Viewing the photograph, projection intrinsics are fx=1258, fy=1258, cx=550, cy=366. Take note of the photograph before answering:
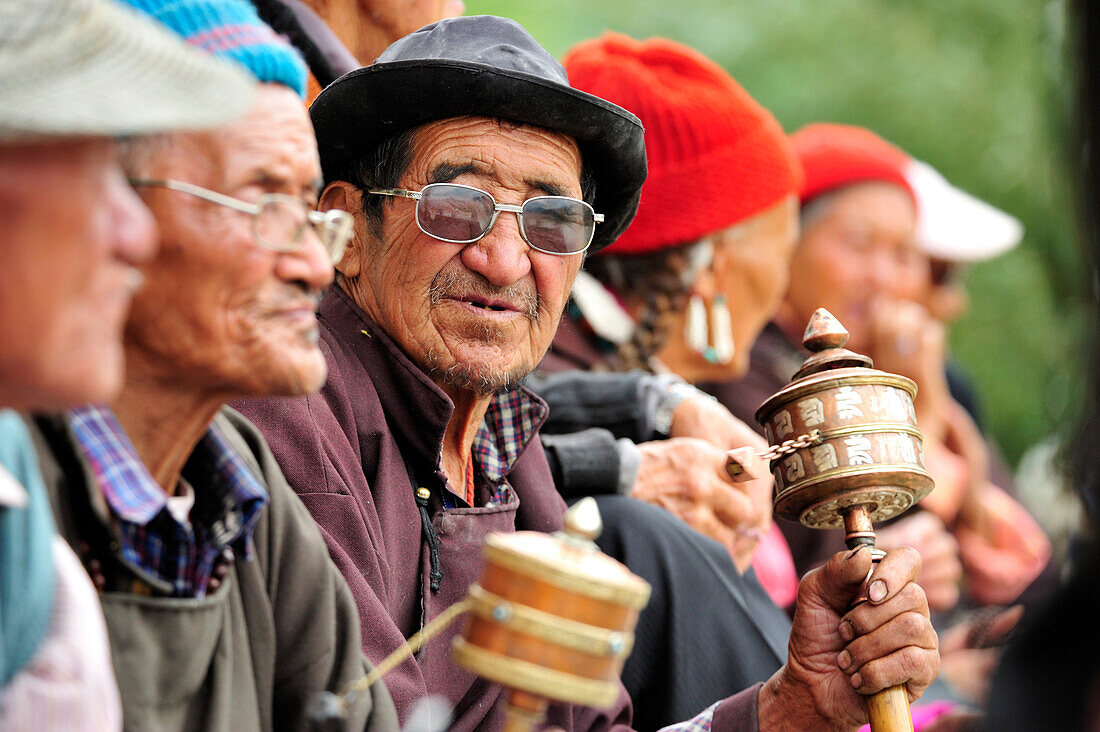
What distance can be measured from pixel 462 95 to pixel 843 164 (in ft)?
14.3

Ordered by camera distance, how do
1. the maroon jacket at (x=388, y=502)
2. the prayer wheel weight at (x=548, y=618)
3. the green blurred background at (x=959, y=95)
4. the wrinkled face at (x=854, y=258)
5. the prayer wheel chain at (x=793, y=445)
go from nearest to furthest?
the prayer wheel weight at (x=548, y=618) < the maroon jacket at (x=388, y=502) < the prayer wheel chain at (x=793, y=445) < the wrinkled face at (x=854, y=258) < the green blurred background at (x=959, y=95)

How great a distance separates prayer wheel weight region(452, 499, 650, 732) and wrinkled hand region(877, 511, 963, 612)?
4.07m

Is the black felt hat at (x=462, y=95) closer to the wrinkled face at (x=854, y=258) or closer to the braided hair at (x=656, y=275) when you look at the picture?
the braided hair at (x=656, y=275)

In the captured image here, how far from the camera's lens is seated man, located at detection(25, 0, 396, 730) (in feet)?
5.83

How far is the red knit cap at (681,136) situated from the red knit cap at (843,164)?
1.61 m

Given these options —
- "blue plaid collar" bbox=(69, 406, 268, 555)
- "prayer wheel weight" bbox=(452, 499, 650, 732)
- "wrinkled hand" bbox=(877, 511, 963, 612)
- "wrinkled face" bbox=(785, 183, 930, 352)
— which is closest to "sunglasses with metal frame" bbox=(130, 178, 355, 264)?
"blue plaid collar" bbox=(69, 406, 268, 555)

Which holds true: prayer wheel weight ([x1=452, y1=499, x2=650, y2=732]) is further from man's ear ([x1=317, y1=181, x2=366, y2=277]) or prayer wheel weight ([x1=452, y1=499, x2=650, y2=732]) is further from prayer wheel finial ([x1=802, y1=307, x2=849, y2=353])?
man's ear ([x1=317, y1=181, x2=366, y2=277])

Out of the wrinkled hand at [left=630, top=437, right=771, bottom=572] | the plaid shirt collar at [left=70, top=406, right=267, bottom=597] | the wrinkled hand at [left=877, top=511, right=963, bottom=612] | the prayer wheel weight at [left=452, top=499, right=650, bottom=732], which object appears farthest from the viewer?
the wrinkled hand at [left=877, top=511, right=963, bottom=612]

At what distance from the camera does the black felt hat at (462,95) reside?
9.96 ft

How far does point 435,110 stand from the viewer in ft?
10.2

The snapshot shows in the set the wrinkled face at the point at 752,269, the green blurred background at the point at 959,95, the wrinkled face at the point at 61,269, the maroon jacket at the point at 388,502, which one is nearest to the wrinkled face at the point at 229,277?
the wrinkled face at the point at 61,269

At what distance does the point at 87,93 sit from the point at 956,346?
1037 cm

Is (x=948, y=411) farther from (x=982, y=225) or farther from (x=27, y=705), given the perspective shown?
(x=27, y=705)

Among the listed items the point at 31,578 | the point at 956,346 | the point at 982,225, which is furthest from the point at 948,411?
the point at 31,578
